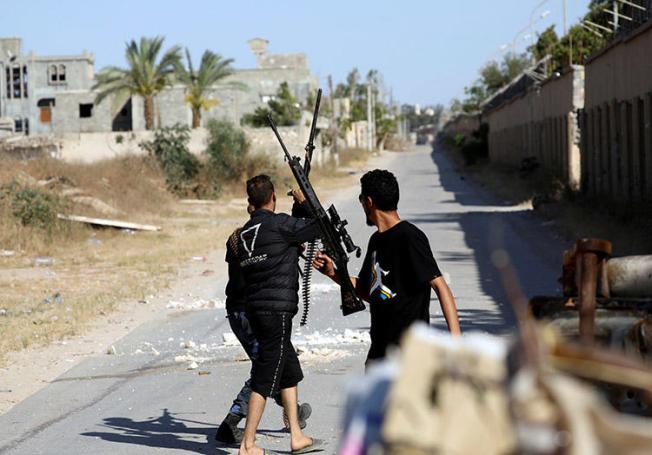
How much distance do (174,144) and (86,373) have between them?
112ft

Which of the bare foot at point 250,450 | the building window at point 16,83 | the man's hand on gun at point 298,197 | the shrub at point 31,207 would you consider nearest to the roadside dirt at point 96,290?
the shrub at point 31,207

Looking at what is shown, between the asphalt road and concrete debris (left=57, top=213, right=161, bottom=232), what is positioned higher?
concrete debris (left=57, top=213, right=161, bottom=232)

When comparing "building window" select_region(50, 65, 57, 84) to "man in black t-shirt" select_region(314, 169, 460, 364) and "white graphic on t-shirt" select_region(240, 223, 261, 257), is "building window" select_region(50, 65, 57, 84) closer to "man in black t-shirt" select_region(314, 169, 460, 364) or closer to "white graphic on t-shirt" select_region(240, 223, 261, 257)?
"white graphic on t-shirt" select_region(240, 223, 261, 257)

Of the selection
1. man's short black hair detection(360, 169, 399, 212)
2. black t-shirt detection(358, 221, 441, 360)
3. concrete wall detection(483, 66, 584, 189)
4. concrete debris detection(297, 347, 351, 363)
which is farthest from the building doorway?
black t-shirt detection(358, 221, 441, 360)

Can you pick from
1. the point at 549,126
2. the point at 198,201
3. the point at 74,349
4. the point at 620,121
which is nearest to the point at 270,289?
the point at 74,349

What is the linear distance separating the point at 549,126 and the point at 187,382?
34.7 metres

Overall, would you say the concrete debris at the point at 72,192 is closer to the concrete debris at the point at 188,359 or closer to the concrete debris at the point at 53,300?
the concrete debris at the point at 53,300

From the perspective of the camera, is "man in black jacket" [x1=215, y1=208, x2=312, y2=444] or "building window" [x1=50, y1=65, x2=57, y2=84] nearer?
"man in black jacket" [x1=215, y1=208, x2=312, y2=444]

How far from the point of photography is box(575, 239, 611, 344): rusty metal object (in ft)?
13.0

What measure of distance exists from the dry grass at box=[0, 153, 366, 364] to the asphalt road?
51.5 inches

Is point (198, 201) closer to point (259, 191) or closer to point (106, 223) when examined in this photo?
point (106, 223)

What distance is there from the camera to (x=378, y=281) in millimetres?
5758

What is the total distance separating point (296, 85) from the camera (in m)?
80.9

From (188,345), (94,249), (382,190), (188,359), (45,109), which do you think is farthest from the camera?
(45,109)
